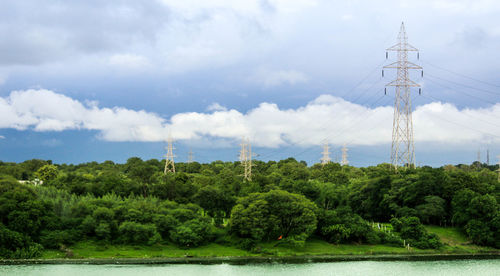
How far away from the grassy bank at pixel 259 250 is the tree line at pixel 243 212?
95cm

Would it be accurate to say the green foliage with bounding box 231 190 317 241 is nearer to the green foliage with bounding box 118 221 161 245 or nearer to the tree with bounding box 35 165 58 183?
the green foliage with bounding box 118 221 161 245

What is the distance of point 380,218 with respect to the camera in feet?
231

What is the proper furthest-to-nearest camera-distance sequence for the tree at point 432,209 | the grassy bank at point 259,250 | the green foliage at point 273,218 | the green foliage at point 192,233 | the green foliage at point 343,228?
the tree at point 432,209
the green foliage at point 343,228
the green foliage at point 273,218
the green foliage at point 192,233
the grassy bank at point 259,250

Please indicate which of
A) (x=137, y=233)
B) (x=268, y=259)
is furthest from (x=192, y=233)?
(x=268, y=259)

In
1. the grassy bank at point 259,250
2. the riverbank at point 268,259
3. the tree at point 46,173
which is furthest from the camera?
the tree at point 46,173

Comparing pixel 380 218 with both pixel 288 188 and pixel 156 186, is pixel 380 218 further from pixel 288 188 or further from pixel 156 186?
pixel 156 186

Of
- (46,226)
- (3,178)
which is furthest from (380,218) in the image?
(3,178)

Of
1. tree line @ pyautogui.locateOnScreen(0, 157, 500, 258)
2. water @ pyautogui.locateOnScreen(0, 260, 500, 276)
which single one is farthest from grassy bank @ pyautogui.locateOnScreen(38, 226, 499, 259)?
water @ pyautogui.locateOnScreen(0, 260, 500, 276)

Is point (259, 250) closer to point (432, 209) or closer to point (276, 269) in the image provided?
point (276, 269)

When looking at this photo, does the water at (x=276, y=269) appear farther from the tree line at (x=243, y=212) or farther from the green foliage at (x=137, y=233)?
the green foliage at (x=137, y=233)

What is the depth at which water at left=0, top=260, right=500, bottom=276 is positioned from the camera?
136 feet

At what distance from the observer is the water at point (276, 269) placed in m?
41.6

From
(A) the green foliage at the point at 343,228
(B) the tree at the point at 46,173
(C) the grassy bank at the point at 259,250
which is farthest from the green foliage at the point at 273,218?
(B) the tree at the point at 46,173

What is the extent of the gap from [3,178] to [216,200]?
27509mm
